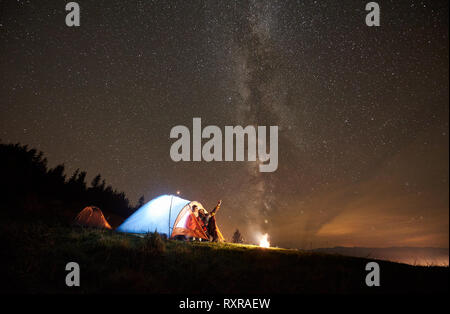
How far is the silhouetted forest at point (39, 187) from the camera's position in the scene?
3634 cm

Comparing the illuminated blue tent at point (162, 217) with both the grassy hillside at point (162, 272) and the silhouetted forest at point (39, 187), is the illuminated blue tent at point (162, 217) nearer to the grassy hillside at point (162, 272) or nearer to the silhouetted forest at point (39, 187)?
the grassy hillside at point (162, 272)

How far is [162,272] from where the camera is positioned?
6.02 meters

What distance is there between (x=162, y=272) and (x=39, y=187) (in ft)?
175

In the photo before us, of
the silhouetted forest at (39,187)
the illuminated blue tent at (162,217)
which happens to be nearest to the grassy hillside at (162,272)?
the illuminated blue tent at (162,217)

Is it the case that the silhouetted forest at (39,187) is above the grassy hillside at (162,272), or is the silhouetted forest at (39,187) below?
above

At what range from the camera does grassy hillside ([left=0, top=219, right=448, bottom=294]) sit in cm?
517

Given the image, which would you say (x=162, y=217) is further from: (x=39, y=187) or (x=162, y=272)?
(x=39, y=187)

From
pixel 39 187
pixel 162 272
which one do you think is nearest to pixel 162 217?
pixel 162 272

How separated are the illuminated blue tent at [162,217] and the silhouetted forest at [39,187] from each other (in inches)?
888

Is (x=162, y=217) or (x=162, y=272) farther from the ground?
(x=162, y=217)
